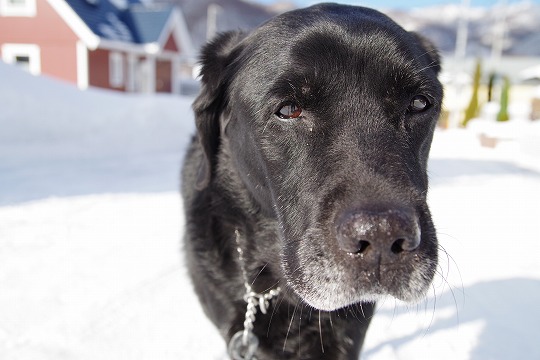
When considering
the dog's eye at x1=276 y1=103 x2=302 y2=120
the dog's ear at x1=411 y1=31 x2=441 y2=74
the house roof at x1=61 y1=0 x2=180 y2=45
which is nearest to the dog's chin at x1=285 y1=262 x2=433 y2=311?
the dog's eye at x1=276 y1=103 x2=302 y2=120

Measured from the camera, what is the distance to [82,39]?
17.6 meters

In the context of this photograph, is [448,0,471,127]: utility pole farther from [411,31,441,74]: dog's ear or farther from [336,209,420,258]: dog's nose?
[336,209,420,258]: dog's nose

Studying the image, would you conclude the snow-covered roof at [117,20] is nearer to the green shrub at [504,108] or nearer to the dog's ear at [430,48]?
the green shrub at [504,108]

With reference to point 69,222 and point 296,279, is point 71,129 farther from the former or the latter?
point 296,279

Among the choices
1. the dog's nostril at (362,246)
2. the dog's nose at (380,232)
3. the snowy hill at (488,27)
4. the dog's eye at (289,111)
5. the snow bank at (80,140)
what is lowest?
the snowy hill at (488,27)

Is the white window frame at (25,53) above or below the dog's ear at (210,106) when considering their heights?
below

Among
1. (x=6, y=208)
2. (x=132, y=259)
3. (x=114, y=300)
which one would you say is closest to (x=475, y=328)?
(x=114, y=300)

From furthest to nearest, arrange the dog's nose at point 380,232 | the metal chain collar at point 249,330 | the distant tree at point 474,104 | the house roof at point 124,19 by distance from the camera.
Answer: the house roof at point 124,19
the distant tree at point 474,104
the metal chain collar at point 249,330
the dog's nose at point 380,232

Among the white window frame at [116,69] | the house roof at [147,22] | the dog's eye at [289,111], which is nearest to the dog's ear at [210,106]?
the dog's eye at [289,111]

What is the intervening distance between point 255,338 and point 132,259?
186 centimetres

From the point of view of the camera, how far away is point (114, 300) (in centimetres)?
292

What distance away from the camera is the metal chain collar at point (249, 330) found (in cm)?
204

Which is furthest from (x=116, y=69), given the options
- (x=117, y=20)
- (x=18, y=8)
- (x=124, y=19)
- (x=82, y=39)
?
(x=18, y=8)

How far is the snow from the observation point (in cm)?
255
